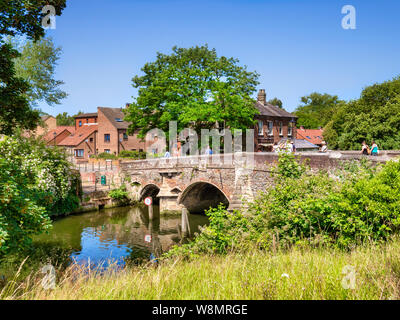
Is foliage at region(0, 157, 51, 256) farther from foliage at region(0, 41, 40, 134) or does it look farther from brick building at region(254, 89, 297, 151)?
brick building at region(254, 89, 297, 151)

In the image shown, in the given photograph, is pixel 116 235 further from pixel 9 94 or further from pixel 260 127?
pixel 260 127

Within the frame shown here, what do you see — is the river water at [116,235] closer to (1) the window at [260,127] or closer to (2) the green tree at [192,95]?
(2) the green tree at [192,95]

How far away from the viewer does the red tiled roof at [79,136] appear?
53625 mm

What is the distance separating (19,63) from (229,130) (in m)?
21.7

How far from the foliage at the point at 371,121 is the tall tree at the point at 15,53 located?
26.7m

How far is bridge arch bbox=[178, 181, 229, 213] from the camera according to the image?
25.6 metres

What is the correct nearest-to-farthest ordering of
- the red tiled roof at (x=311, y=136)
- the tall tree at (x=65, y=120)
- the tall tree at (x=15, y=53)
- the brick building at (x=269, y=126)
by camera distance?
the tall tree at (x=15, y=53), the brick building at (x=269, y=126), the red tiled roof at (x=311, y=136), the tall tree at (x=65, y=120)

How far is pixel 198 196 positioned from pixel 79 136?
36.0 meters

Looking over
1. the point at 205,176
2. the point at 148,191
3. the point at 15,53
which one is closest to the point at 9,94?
the point at 15,53

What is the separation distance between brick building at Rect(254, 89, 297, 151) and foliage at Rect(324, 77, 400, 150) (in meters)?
6.36

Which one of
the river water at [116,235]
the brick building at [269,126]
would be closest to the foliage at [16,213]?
the river water at [116,235]

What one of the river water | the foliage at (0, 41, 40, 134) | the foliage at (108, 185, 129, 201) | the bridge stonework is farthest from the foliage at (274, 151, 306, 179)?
the foliage at (108, 185, 129, 201)

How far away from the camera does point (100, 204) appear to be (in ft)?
93.5
